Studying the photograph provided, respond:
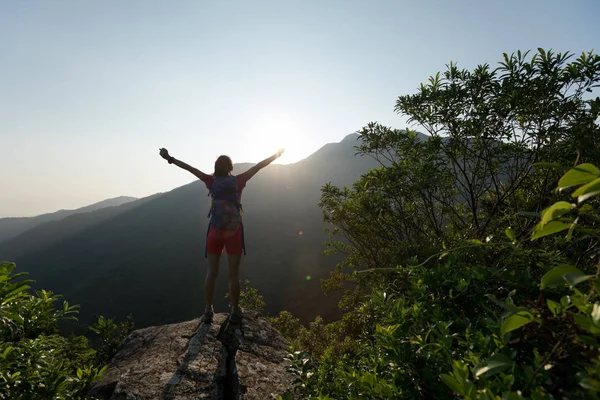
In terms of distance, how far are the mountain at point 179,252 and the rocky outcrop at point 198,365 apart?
182 feet

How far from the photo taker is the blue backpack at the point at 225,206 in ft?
16.0

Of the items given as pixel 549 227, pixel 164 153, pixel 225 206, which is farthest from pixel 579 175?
pixel 164 153

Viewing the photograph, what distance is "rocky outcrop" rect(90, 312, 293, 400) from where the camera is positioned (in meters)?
3.39

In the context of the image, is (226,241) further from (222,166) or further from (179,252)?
(179,252)

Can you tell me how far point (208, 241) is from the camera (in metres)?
5.08

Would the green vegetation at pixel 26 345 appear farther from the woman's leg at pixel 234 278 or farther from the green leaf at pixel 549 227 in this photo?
the woman's leg at pixel 234 278

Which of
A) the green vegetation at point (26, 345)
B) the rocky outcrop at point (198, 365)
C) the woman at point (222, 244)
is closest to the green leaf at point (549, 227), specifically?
the green vegetation at point (26, 345)

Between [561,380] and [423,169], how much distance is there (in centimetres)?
476

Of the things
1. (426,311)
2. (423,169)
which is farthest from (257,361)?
(423,169)

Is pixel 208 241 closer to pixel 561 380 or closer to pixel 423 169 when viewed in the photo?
pixel 423 169

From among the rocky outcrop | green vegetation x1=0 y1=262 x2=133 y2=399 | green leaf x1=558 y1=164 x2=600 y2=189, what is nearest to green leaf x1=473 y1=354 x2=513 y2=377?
green leaf x1=558 y1=164 x2=600 y2=189

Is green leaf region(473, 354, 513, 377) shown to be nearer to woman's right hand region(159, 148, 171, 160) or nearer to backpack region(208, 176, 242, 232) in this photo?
backpack region(208, 176, 242, 232)

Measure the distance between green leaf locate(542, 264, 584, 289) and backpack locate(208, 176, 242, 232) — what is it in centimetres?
455

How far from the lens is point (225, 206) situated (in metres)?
4.89
